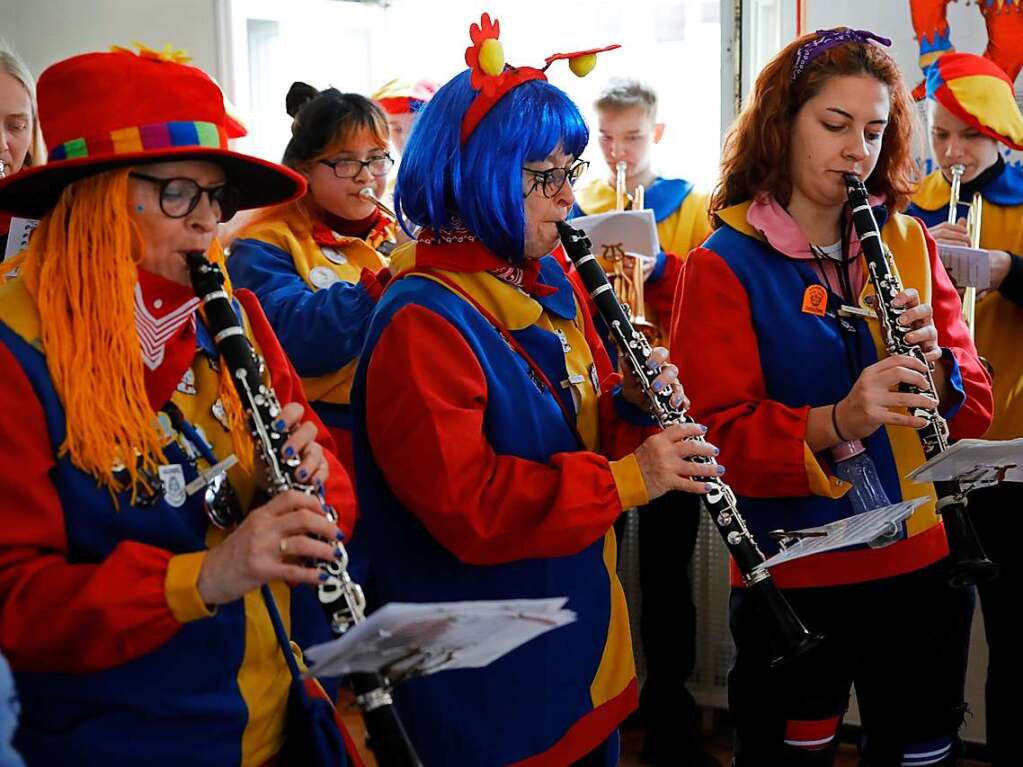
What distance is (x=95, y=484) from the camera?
130 centimetres

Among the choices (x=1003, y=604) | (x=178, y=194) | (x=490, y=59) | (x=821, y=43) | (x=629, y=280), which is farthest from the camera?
(x=629, y=280)

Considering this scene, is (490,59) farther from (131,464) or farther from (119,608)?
(119,608)

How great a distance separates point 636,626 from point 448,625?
2242 millimetres

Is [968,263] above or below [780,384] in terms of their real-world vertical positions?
above

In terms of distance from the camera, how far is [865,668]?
6.64 feet

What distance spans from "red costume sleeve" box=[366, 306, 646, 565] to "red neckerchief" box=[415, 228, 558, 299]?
113 millimetres

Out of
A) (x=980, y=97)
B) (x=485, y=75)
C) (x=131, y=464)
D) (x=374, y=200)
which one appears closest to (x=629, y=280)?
(x=374, y=200)

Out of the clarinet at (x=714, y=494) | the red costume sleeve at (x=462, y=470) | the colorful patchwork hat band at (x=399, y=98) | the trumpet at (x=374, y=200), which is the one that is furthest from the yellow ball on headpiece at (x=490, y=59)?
the colorful patchwork hat band at (x=399, y=98)

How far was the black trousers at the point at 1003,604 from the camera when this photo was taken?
2455 millimetres

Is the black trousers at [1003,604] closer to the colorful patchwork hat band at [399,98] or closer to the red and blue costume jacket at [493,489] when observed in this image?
the red and blue costume jacket at [493,489]

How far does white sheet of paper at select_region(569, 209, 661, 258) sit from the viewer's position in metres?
2.91

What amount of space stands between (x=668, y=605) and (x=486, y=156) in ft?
5.97

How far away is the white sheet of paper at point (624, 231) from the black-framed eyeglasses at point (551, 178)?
115 centimetres

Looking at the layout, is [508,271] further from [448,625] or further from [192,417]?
[448,625]
